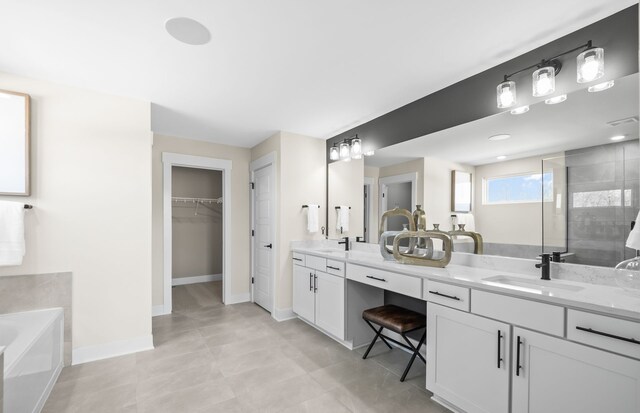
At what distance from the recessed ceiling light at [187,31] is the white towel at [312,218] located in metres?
2.27

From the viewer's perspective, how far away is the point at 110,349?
105 inches

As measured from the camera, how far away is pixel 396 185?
303 cm

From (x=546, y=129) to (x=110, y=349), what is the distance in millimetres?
3919

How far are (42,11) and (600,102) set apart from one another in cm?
319

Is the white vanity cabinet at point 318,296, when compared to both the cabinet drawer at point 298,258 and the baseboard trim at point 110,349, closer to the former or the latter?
the cabinet drawer at point 298,258

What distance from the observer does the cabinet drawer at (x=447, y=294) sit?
70.9 inches

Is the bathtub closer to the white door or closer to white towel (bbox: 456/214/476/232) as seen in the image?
the white door

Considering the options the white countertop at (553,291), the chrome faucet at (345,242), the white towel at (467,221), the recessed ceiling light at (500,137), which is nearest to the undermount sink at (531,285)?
the white countertop at (553,291)

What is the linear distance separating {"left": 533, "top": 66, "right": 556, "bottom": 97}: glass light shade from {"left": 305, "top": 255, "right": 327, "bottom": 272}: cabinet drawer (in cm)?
224

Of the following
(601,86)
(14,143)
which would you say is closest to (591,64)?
(601,86)

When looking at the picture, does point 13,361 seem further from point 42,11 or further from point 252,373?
point 42,11

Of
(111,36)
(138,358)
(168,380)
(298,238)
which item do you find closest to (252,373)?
(168,380)

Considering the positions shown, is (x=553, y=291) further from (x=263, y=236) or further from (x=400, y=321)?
(x=263, y=236)

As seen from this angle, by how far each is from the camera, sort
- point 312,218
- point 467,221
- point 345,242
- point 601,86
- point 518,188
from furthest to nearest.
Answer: point 312,218 < point 345,242 < point 467,221 < point 518,188 < point 601,86
